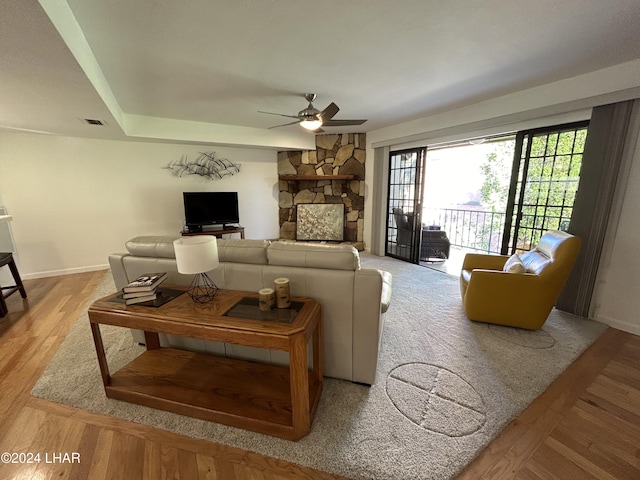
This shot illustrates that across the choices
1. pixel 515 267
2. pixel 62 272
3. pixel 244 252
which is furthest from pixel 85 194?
pixel 515 267

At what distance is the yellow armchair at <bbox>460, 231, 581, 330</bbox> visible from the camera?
7.64 feet

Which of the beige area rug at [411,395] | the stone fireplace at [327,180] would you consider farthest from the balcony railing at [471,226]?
the beige area rug at [411,395]

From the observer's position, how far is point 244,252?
6.06 feet

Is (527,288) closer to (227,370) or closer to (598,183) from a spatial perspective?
(598,183)

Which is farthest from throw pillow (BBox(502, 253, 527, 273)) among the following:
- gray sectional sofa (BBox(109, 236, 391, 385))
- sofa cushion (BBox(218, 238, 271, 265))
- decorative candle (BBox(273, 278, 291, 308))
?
sofa cushion (BBox(218, 238, 271, 265))

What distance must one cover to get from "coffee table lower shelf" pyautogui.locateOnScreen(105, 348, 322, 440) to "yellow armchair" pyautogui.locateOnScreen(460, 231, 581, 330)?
1837mm

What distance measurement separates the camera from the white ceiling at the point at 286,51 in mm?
1571

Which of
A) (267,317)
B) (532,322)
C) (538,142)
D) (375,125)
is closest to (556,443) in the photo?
(532,322)

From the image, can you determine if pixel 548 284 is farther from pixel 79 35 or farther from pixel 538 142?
pixel 79 35

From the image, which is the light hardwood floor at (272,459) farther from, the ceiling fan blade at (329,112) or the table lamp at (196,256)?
the ceiling fan blade at (329,112)

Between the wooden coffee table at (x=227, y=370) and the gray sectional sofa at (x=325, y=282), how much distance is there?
0.33 feet

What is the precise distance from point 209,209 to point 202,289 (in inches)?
131

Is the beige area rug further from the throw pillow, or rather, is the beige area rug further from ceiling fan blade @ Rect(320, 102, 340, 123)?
ceiling fan blade @ Rect(320, 102, 340, 123)

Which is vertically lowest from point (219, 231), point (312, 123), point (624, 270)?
point (624, 270)
